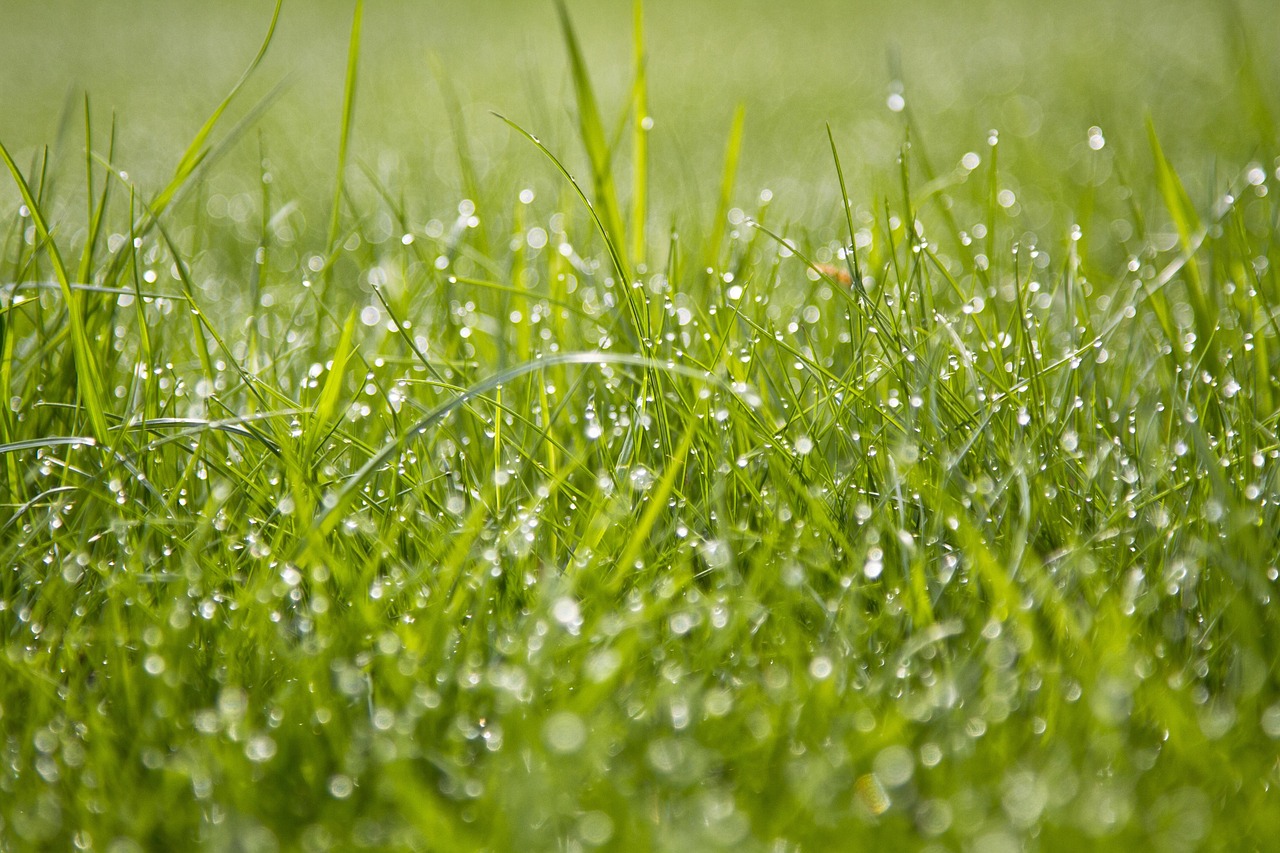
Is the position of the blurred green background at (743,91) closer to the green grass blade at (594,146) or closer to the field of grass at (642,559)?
the green grass blade at (594,146)

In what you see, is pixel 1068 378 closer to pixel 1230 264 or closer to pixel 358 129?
pixel 1230 264

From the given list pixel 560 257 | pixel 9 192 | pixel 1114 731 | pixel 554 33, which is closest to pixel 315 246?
pixel 560 257

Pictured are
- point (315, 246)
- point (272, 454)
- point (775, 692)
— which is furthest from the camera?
point (315, 246)

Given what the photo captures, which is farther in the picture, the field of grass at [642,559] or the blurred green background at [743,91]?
the blurred green background at [743,91]

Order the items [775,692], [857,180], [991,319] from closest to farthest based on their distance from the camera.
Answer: [775,692] < [991,319] < [857,180]

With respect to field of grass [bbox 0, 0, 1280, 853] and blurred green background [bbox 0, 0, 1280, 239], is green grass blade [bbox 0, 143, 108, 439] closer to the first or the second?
field of grass [bbox 0, 0, 1280, 853]

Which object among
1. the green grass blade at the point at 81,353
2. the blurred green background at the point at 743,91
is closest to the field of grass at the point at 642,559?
the green grass blade at the point at 81,353

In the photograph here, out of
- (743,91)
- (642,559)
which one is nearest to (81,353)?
(642,559)

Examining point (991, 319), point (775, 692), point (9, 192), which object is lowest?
point (9, 192)
